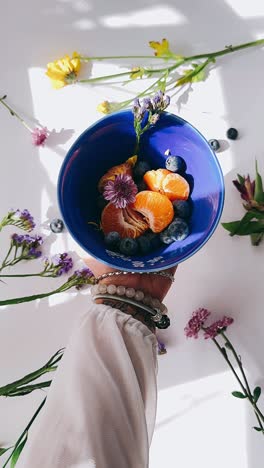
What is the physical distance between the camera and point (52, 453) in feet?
1.40

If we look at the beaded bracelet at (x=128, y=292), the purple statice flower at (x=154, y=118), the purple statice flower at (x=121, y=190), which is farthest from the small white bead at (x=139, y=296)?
the purple statice flower at (x=154, y=118)

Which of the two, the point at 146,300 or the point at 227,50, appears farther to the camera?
the point at 227,50

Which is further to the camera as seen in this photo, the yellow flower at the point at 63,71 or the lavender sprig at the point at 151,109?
the yellow flower at the point at 63,71

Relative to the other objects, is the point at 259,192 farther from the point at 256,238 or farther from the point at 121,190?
the point at 121,190

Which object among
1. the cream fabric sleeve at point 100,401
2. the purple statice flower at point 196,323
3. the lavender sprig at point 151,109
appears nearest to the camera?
the cream fabric sleeve at point 100,401

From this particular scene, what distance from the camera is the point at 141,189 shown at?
64 centimetres

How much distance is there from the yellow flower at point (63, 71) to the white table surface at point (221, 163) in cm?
2

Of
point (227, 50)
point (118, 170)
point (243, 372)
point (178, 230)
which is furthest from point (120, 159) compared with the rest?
point (243, 372)

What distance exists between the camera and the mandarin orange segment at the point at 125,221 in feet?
2.07

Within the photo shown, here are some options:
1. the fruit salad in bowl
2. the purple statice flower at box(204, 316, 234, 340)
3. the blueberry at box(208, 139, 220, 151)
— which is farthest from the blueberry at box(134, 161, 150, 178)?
the purple statice flower at box(204, 316, 234, 340)

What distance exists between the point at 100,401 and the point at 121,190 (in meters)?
0.25

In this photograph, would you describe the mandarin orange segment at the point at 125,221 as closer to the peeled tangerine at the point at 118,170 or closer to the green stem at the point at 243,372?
the peeled tangerine at the point at 118,170

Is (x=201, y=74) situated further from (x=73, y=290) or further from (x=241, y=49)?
(x=73, y=290)

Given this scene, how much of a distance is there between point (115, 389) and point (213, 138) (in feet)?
1.35
